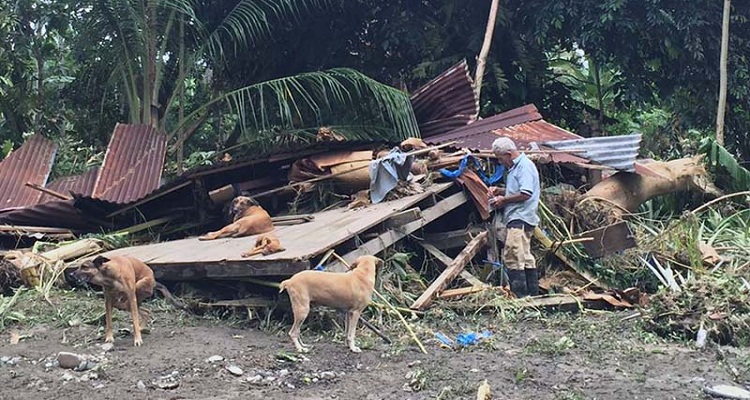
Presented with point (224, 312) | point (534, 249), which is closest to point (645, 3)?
point (534, 249)

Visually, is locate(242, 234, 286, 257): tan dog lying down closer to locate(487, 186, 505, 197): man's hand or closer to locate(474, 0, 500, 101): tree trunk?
locate(487, 186, 505, 197): man's hand

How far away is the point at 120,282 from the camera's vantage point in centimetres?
571

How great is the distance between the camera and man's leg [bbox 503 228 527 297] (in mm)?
7629

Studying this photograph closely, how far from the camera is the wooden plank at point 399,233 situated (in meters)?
7.08

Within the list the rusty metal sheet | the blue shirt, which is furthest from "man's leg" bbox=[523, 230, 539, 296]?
the rusty metal sheet

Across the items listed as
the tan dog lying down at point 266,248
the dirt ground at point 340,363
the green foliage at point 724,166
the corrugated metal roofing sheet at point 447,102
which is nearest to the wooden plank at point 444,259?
the dirt ground at point 340,363

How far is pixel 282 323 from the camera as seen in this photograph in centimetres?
648

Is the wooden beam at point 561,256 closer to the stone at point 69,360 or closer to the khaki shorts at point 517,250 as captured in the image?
the khaki shorts at point 517,250

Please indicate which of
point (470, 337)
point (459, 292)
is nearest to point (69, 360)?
point (470, 337)

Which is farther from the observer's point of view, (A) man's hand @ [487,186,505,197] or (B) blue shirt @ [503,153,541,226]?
(A) man's hand @ [487,186,505,197]

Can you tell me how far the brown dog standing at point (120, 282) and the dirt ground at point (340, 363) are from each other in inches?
7.6

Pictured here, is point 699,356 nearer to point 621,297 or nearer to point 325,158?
point 621,297

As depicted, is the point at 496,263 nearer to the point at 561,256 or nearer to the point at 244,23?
the point at 561,256

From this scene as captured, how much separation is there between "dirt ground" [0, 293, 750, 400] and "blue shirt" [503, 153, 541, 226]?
3.68 ft
